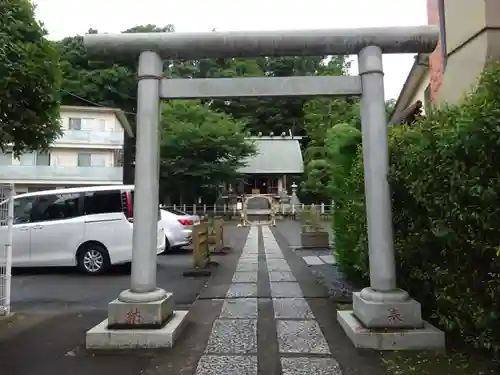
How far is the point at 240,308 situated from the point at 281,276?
2.93m

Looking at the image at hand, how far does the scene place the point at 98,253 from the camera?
381 inches

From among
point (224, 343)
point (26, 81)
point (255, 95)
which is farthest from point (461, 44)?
point (26, 81)

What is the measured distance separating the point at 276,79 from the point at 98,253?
249 inches

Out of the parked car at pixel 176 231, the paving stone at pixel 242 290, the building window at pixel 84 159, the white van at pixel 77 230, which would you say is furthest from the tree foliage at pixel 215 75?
the paving stone at pixel 242 290

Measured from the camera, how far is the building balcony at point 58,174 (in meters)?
30.5

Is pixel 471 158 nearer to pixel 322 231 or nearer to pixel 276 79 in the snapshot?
pixel 276 79

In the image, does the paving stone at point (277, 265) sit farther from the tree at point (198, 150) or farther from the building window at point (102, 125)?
the building window at point (102, 125)

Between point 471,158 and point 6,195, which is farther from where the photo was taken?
point 6,195

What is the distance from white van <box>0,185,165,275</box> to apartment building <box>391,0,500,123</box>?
6656 mm

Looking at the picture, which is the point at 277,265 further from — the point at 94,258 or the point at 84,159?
the point at 84,159

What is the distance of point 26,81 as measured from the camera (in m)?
6.04

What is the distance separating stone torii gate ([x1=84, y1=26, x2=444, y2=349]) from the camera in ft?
15.8

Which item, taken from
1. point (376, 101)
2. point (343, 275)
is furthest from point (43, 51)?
point (343, 275)

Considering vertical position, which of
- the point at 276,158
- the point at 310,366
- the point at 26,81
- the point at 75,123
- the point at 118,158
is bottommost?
the point at 310,366
